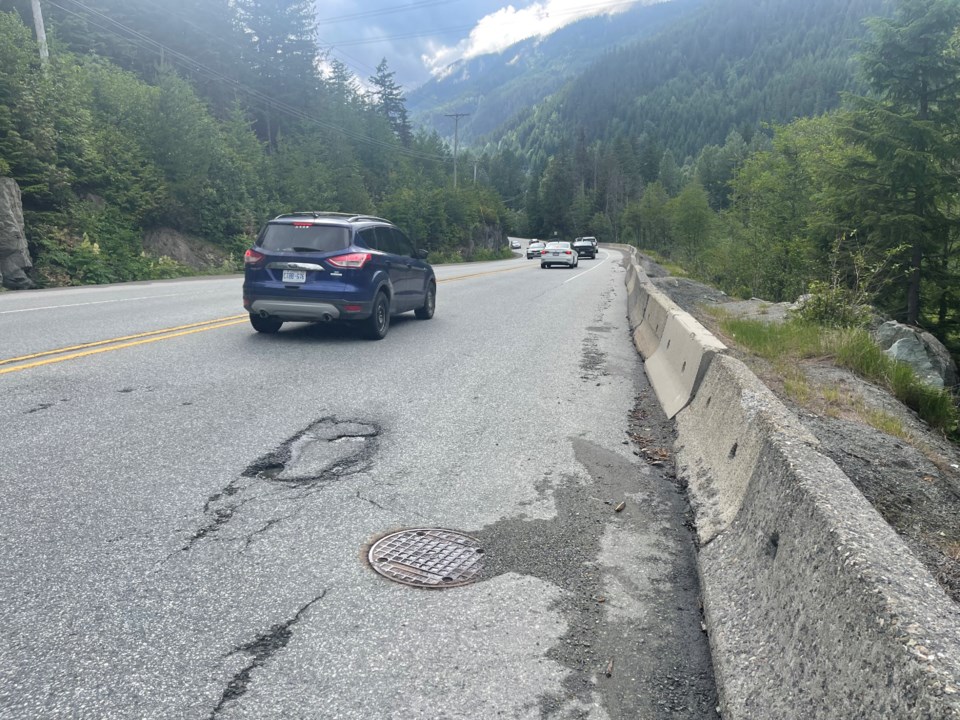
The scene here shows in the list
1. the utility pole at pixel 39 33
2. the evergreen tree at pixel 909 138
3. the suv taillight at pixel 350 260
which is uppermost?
the utility pole at pixel 39 33

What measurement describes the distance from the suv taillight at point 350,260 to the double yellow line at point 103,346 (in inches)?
94.1

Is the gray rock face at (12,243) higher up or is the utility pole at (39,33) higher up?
the utility pole at (39,33)

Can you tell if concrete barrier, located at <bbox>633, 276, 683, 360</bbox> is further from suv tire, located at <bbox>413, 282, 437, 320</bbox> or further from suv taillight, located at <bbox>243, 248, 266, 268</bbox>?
suv taillight, located at <bbox>243, 248, 266, 268</bbox>

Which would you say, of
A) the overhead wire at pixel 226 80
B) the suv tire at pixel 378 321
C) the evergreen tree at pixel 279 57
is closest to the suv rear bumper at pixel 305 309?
the suv tire at pixel 378 321

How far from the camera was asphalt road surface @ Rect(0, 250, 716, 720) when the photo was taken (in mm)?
2488

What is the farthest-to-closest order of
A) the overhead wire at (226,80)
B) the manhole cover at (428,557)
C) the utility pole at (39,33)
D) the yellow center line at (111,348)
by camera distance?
the overhead wire at (226,80) < the utility pole at (39,33) < the yellow center line at (111,348) < the manhole cover at (428,557)

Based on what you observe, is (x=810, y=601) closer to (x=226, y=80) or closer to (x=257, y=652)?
(x=257, y=652)

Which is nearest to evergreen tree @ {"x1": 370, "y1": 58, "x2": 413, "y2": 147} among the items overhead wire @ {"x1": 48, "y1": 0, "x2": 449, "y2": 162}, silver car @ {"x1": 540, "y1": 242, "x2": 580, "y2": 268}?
overhead wire @ {"x1": 48, "y1": 0, "x2": 449, "y2": 162}

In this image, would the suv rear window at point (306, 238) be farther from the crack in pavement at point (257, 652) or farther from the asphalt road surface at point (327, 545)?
the crack in pavement at point (257, 652)

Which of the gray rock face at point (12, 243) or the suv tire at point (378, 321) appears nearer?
the suv tire at point (378, 321)

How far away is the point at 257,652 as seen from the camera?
8.71ft

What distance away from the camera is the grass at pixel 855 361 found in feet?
23.0

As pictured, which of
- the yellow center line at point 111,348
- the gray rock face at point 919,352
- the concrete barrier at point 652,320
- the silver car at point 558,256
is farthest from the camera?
the silver car at point 558,256

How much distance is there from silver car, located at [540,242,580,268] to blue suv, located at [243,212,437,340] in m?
28.8
